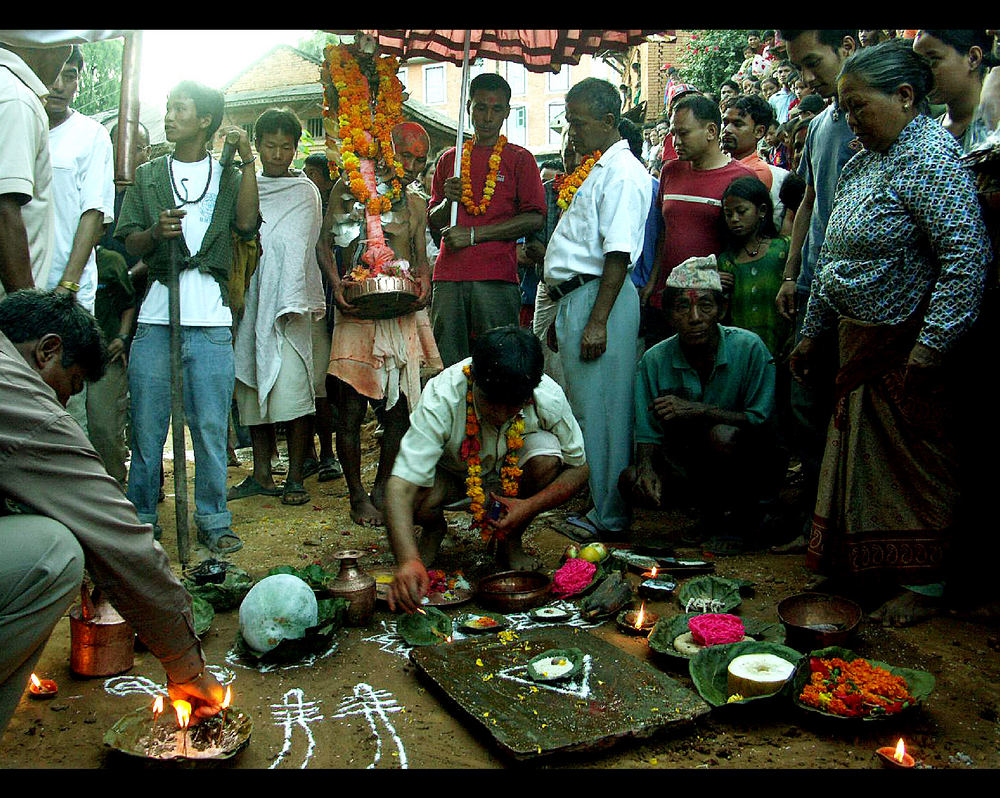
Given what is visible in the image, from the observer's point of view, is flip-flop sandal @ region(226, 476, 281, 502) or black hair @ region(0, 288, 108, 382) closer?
black hair @ region(0, 288, 108, 382)

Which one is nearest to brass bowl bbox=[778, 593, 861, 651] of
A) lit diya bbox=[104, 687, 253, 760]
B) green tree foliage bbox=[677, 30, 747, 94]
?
lit diya bbox=[104, 687, 253, 760]

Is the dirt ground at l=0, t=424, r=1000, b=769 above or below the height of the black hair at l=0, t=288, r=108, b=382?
below

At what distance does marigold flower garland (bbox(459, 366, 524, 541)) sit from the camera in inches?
153

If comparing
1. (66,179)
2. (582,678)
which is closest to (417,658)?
(582,678)

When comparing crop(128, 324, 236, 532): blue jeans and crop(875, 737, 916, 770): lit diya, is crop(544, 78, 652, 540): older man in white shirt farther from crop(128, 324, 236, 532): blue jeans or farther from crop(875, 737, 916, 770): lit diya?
crop(875, 737, 916, 770): lit diya

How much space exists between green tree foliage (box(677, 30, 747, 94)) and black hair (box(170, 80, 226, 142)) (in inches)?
461

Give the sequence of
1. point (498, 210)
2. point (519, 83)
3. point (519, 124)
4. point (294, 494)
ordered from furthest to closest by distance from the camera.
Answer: point (519, 124) < point (519, 83) < point (294, 494) < point (498, 210)

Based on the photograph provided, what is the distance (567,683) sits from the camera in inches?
112

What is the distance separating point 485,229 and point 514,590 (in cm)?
242

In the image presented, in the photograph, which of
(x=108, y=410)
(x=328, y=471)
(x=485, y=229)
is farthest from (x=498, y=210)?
(x=108, y=410)

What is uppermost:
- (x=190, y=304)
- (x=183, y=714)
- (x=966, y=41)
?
(x=966, y=41)

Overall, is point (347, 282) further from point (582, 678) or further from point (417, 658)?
point (582, 678)

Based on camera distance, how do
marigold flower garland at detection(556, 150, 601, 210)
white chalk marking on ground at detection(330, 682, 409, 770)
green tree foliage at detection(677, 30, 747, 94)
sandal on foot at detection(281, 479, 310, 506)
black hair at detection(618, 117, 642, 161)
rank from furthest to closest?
green tree foliage at detection(677, 30, 747, 94) < black hair at detection(618, 117, 642, 161) < sandal on foot at detection(281, 479, 310, 506) < marigold flower garland at detection(556, 150, 601, 210) < white chalk marking on ground at detection(330, 682, 409, 770)

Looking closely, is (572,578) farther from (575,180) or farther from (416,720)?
(575,180)
